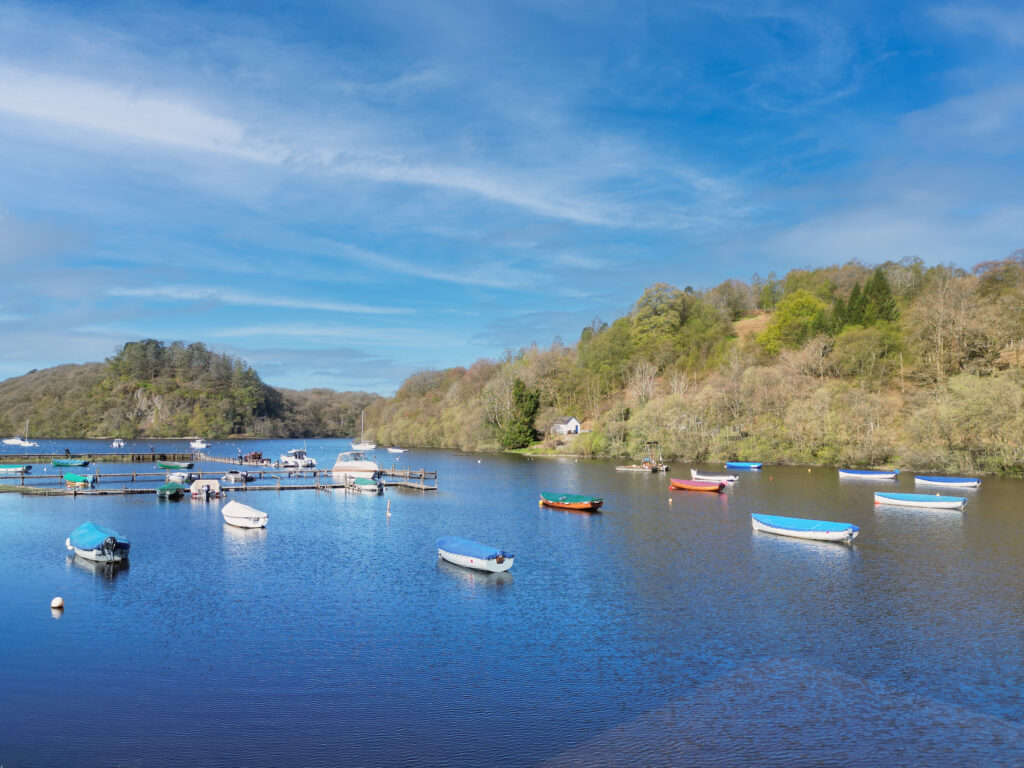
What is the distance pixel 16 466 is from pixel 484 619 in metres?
91.0

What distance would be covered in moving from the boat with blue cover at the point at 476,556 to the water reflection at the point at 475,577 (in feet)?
0.91

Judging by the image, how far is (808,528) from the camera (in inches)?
1668

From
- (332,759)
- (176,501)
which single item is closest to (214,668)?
(332,759)

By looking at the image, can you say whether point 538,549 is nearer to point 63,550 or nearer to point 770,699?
point 770,699

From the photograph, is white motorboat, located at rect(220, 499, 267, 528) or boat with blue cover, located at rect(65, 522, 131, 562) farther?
white motorboat, located at rect(220, 499, 267, 528)

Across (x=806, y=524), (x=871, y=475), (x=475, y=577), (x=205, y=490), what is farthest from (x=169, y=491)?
(x=871, y=475)

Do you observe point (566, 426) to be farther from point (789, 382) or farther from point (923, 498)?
point (923, 498)

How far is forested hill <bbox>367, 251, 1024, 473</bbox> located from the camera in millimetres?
81875

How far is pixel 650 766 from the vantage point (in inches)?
596

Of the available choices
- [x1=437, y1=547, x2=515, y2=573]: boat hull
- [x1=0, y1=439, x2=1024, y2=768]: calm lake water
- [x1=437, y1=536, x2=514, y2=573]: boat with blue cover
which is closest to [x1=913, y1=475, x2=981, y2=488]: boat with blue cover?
[x1=0, y1=439, x2=1024, y2=768]: calm lake water

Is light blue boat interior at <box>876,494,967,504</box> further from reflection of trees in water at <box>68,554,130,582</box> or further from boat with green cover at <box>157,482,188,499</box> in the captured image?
boat with green cover at <box>157,482,188,499</box>

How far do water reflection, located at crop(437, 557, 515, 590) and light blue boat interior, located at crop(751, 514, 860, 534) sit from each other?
804 inches

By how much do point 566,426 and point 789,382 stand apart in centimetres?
4945

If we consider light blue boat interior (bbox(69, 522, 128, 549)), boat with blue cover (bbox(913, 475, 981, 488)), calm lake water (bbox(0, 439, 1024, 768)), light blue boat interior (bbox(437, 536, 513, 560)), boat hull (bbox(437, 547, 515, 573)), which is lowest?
calm lake water (bbox(0, 439, 1024, 768))
